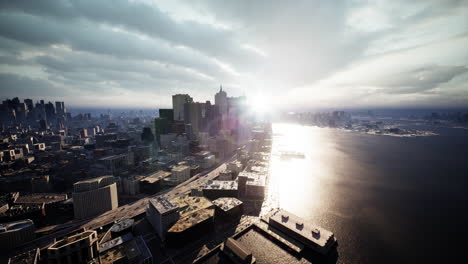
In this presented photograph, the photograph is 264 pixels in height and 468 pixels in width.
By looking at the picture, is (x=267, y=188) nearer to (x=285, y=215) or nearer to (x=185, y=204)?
(x=285, y=215)

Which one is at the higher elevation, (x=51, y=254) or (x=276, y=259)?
(x=51, y=254)

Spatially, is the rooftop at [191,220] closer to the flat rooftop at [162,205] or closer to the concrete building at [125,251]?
the flat rooftop at [162,205]

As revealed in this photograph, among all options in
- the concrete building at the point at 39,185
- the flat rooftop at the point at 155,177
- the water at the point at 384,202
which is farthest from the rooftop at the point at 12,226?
the water at the point at 384,202

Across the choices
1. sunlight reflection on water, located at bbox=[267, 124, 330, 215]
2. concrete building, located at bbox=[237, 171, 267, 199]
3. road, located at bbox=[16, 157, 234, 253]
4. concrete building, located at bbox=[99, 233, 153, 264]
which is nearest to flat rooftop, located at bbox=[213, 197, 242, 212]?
concrete building, located at bbox=[237, 171, 267, 199]

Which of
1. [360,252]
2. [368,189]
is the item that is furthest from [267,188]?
[368,189]

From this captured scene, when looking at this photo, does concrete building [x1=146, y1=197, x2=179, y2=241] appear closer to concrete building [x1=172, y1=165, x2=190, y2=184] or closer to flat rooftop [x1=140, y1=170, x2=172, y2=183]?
flat rooftop [x1=140, y1=170, x2=172, y2=183]
